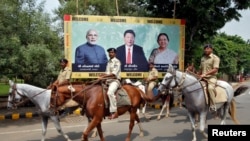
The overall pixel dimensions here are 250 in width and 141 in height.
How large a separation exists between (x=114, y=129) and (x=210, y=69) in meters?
3.79

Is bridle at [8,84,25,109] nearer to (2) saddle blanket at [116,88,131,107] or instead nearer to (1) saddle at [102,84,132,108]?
(1) saddle at [102,84,132,108]

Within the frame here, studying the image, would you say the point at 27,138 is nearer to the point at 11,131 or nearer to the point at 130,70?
the point at 11,131

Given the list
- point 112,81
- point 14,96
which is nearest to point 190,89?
point 112,81

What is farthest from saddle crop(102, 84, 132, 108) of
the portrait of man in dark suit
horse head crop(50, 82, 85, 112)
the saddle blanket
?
the portrait of man in dark suit

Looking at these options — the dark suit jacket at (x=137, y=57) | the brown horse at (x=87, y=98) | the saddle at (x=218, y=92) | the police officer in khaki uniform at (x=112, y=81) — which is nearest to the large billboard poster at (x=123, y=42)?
the dark suit jacket at (x=137, y=57)

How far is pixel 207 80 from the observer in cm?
941

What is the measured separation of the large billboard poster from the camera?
581 inches

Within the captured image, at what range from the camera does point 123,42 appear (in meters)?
15.6

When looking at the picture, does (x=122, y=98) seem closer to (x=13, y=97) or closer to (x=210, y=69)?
(x=210, y=69)

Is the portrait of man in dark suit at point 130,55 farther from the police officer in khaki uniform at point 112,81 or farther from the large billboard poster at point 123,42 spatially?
the police officer in khaki uniform at point 112,81

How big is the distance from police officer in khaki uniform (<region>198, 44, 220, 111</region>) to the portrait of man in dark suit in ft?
19.4

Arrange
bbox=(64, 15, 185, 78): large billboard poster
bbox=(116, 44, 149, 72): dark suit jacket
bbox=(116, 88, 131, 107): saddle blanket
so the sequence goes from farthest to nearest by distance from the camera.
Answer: bbox=(116, 44, 149, 72): dark suit jacket < bbox=(64, 15, 185, 78): large billboard poster < bbox=(116, 88, 131, 107): saddle blanket

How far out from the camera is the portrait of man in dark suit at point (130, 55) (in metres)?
15.5

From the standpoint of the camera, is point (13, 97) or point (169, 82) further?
point (13, 97)
